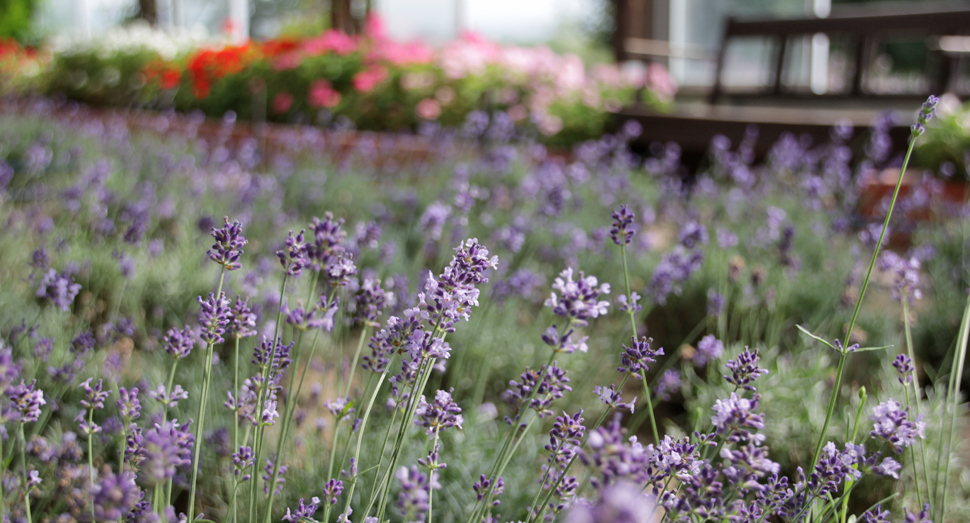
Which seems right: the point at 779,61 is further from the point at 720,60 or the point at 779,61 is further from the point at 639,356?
the point at 639,356

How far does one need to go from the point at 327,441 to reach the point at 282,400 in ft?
0.57

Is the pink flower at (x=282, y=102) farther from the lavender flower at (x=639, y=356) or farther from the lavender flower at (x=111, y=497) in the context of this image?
the lavender flower at (x=111, y=497)

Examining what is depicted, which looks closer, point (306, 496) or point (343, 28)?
point (306, 496)

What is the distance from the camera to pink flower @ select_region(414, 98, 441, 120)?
574cm

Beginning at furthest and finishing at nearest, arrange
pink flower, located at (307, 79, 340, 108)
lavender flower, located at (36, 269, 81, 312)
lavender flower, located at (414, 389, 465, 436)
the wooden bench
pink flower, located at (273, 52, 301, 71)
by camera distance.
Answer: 1. pink flower, located at (273, 52, 301, 71)
2. pink flower, located at (307, 79, 340, 108)
3. the wooden bench
4. lavender flower, located at (36, 269, 81, 312)
5. lavender flower, located at (414, 389, 465, 436)

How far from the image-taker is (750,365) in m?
0.90

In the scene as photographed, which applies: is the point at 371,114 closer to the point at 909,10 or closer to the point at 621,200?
the point at 621,200

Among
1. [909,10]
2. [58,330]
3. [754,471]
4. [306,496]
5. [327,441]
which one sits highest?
[909,10]

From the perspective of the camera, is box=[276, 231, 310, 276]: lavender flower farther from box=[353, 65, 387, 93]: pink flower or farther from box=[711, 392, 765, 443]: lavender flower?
box=[353, 65, 387, 93]: pink flower

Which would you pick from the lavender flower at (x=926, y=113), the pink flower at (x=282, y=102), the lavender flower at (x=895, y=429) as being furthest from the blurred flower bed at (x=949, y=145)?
the pink flower at (x=282, y=102)

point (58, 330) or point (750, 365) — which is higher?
point (750, 365)

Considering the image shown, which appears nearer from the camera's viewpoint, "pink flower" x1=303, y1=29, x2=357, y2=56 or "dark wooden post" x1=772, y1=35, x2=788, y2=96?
"dark wooden post" x1=772, y1=35, x2=788, y2=96

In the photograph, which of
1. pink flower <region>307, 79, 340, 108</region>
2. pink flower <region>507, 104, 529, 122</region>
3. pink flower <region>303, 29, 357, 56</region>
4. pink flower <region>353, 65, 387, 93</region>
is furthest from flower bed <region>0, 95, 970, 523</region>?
pink flower <region>303, 29, 357, 56</region>

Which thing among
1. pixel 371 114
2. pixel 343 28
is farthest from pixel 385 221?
pixel 343 28
